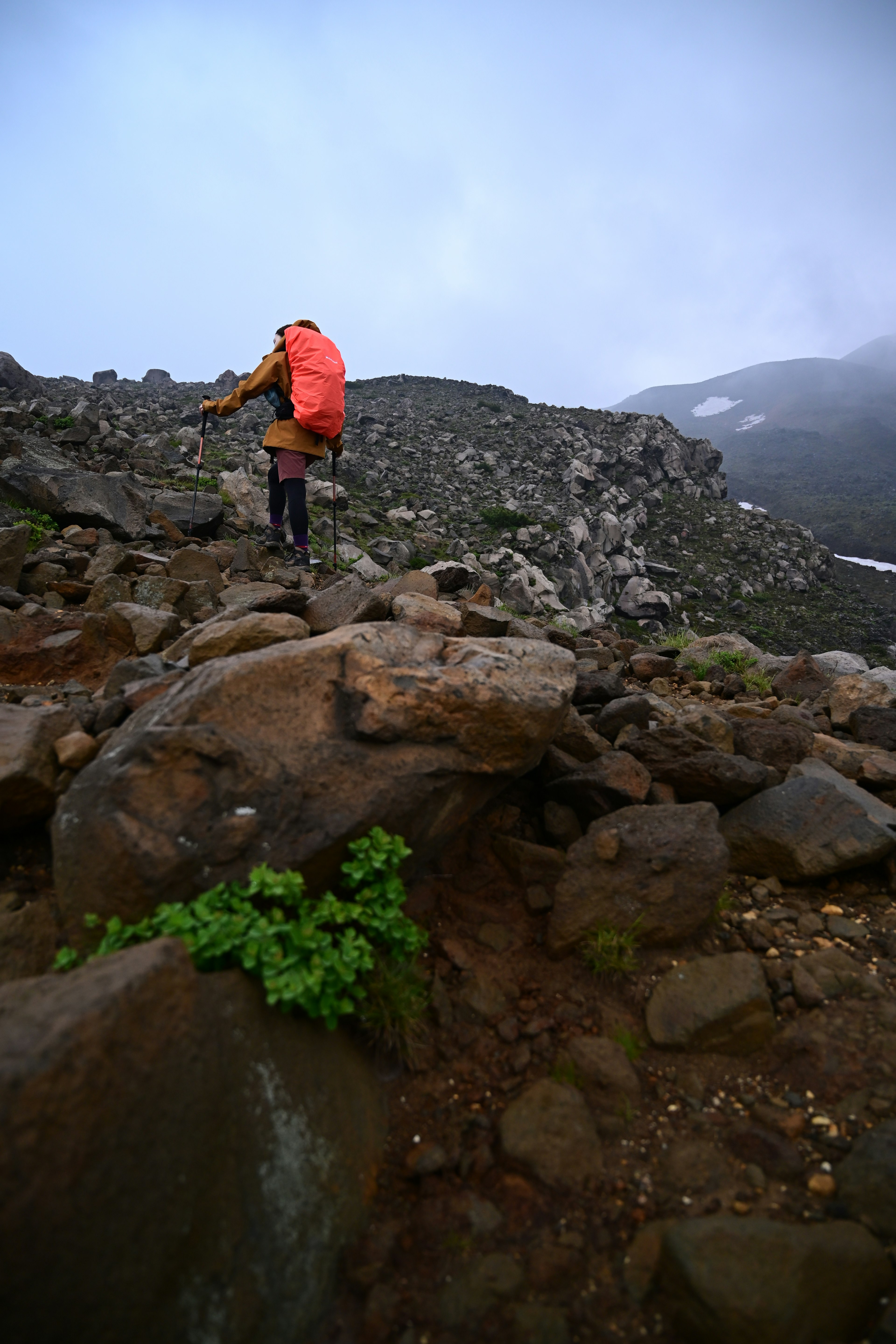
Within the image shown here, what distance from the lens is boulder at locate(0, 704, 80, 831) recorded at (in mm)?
3062

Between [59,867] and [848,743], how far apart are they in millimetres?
5621

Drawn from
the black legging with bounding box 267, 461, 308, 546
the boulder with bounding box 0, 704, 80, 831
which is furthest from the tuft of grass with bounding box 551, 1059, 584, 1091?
the black legging with bounding box 267, 461, 308, 546

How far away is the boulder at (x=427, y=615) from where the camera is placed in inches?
209

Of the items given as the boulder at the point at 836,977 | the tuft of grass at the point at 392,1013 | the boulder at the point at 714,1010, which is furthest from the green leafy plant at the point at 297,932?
the boulder at the point at 836,977

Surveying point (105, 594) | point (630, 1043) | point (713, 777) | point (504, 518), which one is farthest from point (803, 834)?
point (504, 518)

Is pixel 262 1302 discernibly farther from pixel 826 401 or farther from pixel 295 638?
pixel 826 401

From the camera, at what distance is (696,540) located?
27.5 metres

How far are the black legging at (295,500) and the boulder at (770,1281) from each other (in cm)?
751

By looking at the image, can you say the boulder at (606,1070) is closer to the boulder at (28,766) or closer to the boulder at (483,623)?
the boulder at (28,766)

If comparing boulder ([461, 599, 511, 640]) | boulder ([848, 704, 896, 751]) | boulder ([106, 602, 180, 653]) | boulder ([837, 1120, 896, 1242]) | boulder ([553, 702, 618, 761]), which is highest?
boulder ([106, 602, 180, 653])

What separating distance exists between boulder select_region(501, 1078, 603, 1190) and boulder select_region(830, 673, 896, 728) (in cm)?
468

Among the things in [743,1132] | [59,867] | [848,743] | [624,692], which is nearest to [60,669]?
[59,867]

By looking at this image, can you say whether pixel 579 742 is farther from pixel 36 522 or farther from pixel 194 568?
pixel 36 522

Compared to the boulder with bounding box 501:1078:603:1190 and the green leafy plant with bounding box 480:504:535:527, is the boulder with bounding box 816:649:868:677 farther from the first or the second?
the green leafy plant with bounding box 480:504:535:527
